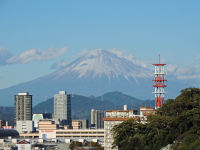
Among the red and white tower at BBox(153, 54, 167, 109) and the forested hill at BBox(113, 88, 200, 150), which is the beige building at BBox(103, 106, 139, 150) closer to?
the red and white tower at BBox(153, 54, 167, 109)

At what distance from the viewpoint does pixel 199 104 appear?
134 meters

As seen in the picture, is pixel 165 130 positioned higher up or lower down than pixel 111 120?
lower down

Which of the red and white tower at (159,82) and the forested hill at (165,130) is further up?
the red and white tower at (159,82)

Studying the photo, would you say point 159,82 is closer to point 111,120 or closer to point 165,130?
point 111,120

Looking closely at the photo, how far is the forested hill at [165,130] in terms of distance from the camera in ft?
391

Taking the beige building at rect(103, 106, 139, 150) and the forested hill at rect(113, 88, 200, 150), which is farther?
the beige building at rect(103, 106, 139, 150)

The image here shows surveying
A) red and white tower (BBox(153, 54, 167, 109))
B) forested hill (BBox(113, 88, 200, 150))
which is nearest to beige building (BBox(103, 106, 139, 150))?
red and white tower (BBox(153, 54, 167, 109))

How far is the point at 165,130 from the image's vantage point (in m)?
124

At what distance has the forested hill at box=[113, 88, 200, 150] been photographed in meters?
119

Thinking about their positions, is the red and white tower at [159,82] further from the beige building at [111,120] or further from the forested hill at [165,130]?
the forested hill at [165,130]

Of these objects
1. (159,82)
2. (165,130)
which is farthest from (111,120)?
(165,130)

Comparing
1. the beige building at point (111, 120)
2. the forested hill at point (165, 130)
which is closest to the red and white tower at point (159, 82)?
the beige building at point (111, 120)

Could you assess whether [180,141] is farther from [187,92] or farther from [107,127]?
[107,127]

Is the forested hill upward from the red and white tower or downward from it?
downward
